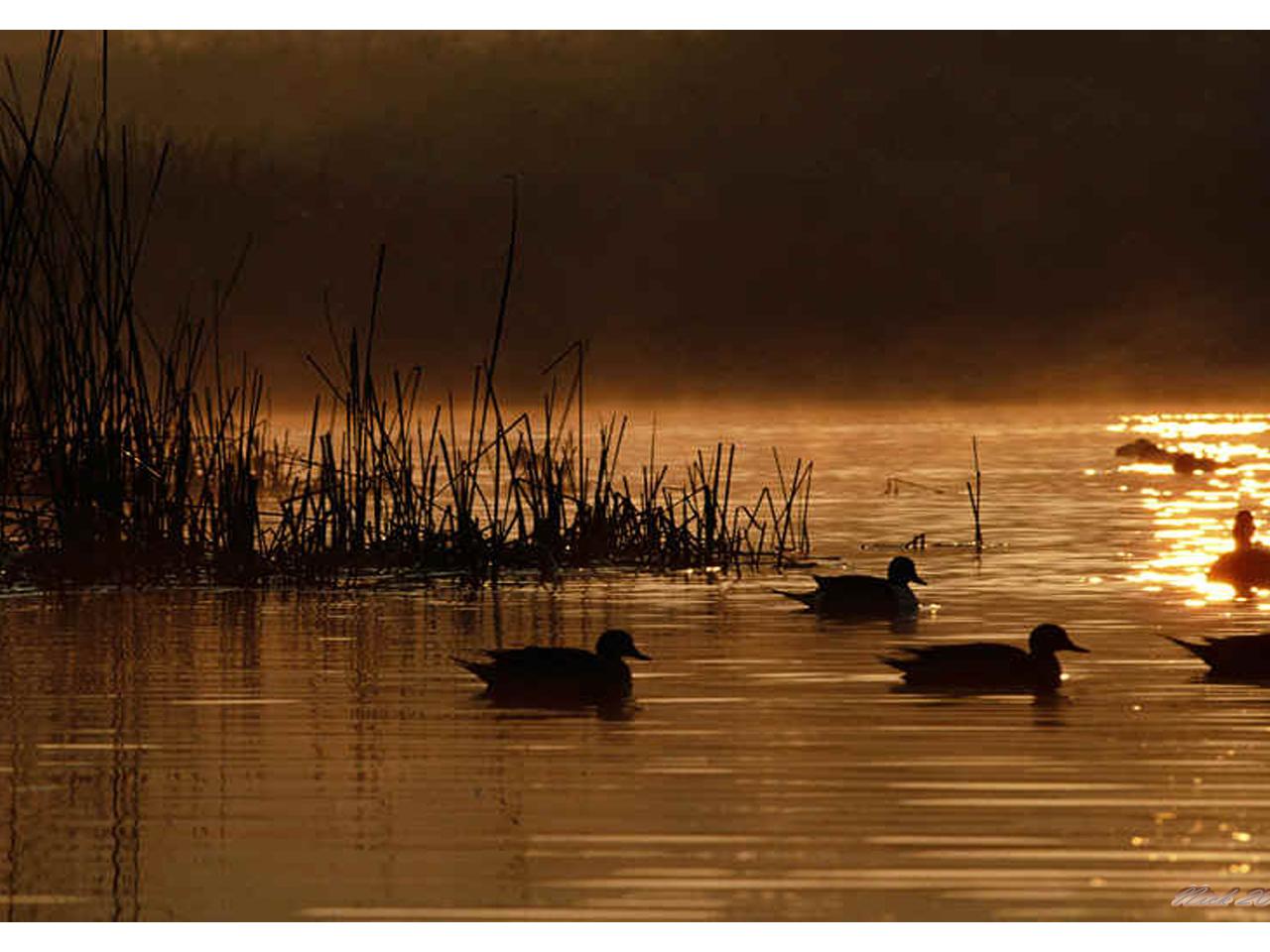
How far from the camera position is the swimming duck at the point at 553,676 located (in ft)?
38.0

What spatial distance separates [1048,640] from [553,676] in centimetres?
221

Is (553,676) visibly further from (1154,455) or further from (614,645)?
(1154,455)

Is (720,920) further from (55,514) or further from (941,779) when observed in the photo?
(55,514)

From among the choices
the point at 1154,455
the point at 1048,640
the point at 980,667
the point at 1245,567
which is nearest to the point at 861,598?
the point at 1048,640

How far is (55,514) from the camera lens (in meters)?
15.8

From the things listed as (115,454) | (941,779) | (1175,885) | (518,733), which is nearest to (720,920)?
(1175,885)

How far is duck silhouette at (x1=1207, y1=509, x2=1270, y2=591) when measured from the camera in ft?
55.7

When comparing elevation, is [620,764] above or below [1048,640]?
below

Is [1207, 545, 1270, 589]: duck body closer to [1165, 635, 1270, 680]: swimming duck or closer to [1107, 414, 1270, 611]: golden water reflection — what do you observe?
[1107, 414, 1270, 611]: golden water reflection

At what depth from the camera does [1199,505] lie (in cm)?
2797

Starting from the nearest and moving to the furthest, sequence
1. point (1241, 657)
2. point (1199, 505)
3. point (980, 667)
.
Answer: point (980, 667), point (1241, 657), point (1199, 505)

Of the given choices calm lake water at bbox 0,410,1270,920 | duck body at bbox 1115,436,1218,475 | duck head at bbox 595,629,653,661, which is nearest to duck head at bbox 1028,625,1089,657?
calm lake water at bbox 0,410,1270,920

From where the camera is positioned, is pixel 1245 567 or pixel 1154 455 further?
pixel 1154 455

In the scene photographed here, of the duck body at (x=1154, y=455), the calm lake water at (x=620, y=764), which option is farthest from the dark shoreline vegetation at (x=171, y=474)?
the duck body at (x=1154, y=455)
